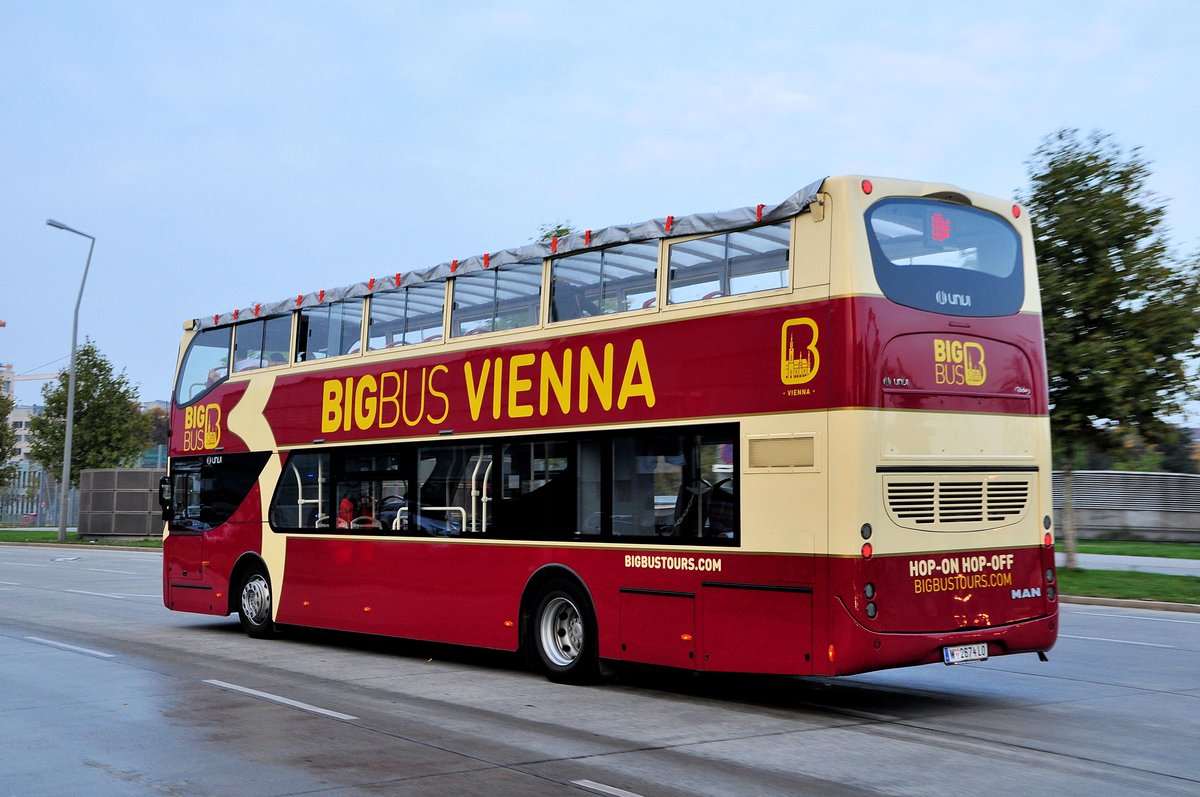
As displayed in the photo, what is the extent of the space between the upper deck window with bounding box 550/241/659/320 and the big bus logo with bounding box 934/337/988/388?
2.60m

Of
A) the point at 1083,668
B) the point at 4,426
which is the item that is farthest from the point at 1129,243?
the point at 4,426

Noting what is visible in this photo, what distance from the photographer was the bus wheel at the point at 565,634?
37.0 ft

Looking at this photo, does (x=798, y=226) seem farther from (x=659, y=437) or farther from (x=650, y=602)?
(x=650, y=602)

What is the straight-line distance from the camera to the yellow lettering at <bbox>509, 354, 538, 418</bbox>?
39.5 ft

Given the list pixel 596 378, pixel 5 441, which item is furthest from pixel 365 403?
pixel 5 441

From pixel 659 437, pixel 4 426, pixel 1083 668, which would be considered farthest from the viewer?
pixel 4 426

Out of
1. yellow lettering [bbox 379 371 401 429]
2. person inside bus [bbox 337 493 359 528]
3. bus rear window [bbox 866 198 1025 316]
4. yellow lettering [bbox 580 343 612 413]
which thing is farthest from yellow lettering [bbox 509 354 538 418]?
bus rear window [bbox 866 198 1025 316]

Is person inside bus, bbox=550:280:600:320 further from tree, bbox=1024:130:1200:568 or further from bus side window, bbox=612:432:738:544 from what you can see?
tree, bbox=1024:130:1200:568

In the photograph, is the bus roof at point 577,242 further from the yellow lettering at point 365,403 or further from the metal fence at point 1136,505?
the metal fence at point 1136,505

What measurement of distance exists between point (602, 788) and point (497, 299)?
6.60 metres

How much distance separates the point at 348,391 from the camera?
1444 centimetres

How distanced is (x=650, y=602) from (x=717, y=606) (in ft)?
2.65

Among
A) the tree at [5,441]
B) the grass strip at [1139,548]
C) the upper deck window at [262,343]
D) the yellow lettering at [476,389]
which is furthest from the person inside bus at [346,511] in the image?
the tree at [5,441]

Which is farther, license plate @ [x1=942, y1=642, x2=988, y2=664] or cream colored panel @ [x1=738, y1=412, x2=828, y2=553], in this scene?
license plate @ [x1=942, y1=642, x2=988, y2=664]
